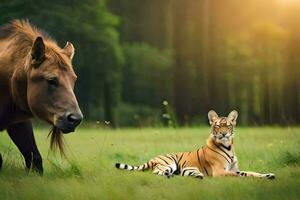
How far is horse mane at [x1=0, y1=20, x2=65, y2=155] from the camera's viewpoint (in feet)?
23.5

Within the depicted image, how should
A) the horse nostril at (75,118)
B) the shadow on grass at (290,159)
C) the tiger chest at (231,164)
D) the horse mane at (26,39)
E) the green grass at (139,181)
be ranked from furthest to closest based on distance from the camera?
the shadow on grass at (290,159) < the tiger chest at (231,164) < the horse mane at (26,39) < the horse nostril at (75,118) < the green grass at (139,181)

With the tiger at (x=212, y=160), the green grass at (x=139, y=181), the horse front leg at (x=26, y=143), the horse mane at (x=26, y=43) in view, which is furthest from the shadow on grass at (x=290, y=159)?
the horse front leg at (x=26, y=143)

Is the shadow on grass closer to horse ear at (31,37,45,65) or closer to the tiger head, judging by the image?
the tiger head

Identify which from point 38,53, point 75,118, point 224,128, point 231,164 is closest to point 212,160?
point 231,164

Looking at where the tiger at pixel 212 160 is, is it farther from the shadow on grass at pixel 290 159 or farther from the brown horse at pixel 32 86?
the brown horse at pixel 32 86

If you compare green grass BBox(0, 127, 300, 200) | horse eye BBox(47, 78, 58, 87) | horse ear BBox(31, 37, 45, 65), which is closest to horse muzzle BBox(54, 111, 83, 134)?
horse eye BBox(47, 78, 58, 87)

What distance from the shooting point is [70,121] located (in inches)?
263

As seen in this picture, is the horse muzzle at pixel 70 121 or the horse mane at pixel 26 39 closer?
the horse muzzle at pixel 70 121

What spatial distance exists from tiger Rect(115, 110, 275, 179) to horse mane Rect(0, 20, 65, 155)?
855mm

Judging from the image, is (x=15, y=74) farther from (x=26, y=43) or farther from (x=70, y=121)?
(x=70, y=121)

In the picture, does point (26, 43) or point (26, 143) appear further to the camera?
point (26, 143)

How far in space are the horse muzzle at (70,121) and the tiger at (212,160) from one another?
1337 millimetres

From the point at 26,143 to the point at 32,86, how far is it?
105cm

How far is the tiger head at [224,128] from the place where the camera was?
7.48 metres
